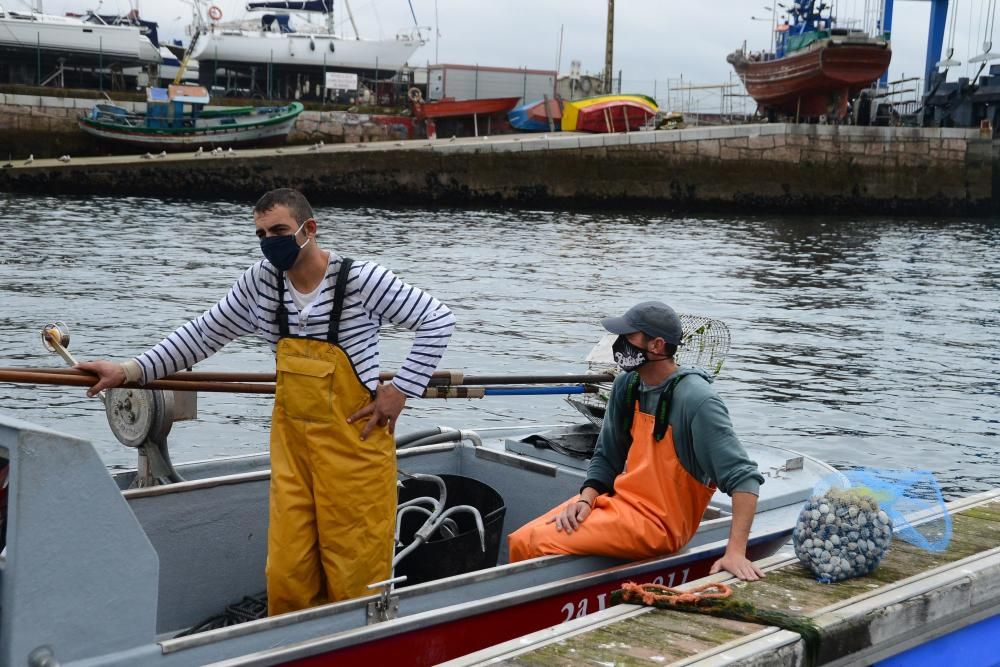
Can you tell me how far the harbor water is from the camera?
11.4 metres

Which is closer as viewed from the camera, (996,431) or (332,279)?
(332,279)

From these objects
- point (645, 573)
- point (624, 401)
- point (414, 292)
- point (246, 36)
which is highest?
point (246, 36)

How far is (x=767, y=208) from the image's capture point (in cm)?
3756

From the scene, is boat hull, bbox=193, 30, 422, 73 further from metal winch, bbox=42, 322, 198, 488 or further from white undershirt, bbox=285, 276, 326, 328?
white undershirt, bbox=285, 276, 326, 328

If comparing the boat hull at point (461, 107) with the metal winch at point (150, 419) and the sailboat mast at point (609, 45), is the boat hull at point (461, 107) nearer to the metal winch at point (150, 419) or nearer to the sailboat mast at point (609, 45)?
the sailboat mast at point (609, 45)

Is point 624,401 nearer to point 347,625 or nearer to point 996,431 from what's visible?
point 347,625

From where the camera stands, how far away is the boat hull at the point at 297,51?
166 feet

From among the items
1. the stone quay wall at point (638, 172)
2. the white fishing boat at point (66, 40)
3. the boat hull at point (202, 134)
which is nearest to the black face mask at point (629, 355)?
the stone quay wall at point (638, 172)

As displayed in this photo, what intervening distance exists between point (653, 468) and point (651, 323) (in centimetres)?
56

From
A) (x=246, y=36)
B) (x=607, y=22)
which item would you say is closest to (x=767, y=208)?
(x=607, y=22)

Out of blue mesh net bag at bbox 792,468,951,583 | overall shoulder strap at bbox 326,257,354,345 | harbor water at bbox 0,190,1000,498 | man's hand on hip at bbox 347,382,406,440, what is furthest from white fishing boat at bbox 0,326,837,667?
harbor water at bbox 0,190,1000,498

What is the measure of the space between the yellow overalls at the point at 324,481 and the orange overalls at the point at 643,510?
862 millimetres

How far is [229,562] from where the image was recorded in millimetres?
5199

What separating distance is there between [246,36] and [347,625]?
4950 centimetres
